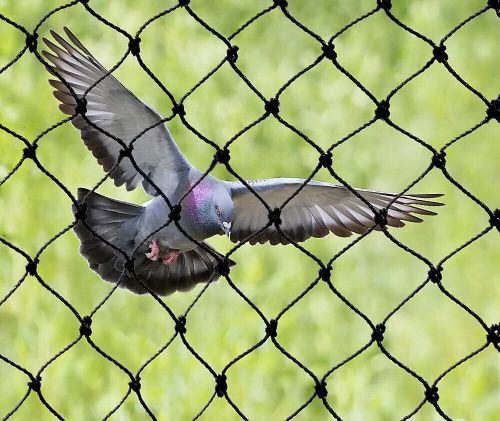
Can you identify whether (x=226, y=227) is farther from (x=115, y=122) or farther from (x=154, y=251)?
(x=115, y=122)

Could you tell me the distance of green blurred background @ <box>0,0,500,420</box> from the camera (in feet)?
9.33

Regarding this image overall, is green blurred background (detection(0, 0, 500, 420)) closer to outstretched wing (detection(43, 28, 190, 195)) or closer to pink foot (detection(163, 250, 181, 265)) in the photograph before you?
pink foot (detection(163, 250, 181, 265))

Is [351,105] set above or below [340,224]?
above

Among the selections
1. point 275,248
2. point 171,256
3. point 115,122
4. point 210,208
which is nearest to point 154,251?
point 171,256

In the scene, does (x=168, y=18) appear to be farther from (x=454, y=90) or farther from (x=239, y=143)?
(x=454, y=90)

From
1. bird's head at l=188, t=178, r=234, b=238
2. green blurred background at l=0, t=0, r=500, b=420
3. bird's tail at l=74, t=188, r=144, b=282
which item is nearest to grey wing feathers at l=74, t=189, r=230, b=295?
bird's tail at l=74, t=188, r=144, b=282

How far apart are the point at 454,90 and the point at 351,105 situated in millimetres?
536

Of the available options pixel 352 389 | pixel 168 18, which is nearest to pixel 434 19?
pixel 168 18

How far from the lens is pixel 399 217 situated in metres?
2.03

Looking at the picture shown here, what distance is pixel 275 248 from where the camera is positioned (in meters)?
3.29

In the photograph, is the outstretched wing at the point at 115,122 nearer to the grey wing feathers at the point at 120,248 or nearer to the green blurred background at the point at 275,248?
the grey wing feathers at the point at 120,248

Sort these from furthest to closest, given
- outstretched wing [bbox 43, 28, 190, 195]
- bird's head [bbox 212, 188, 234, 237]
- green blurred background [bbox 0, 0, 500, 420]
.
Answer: green blurred background [bbox 0, 0, 500, 420]
bird's head [bbox 212, 188, 234, 237]
outstretched wing [bbox 43, 28, 190, 195]

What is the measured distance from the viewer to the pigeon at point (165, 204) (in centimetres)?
197

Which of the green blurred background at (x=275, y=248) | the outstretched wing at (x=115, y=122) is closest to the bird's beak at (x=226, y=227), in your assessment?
the outstretched wing at (x=115, y=122)
